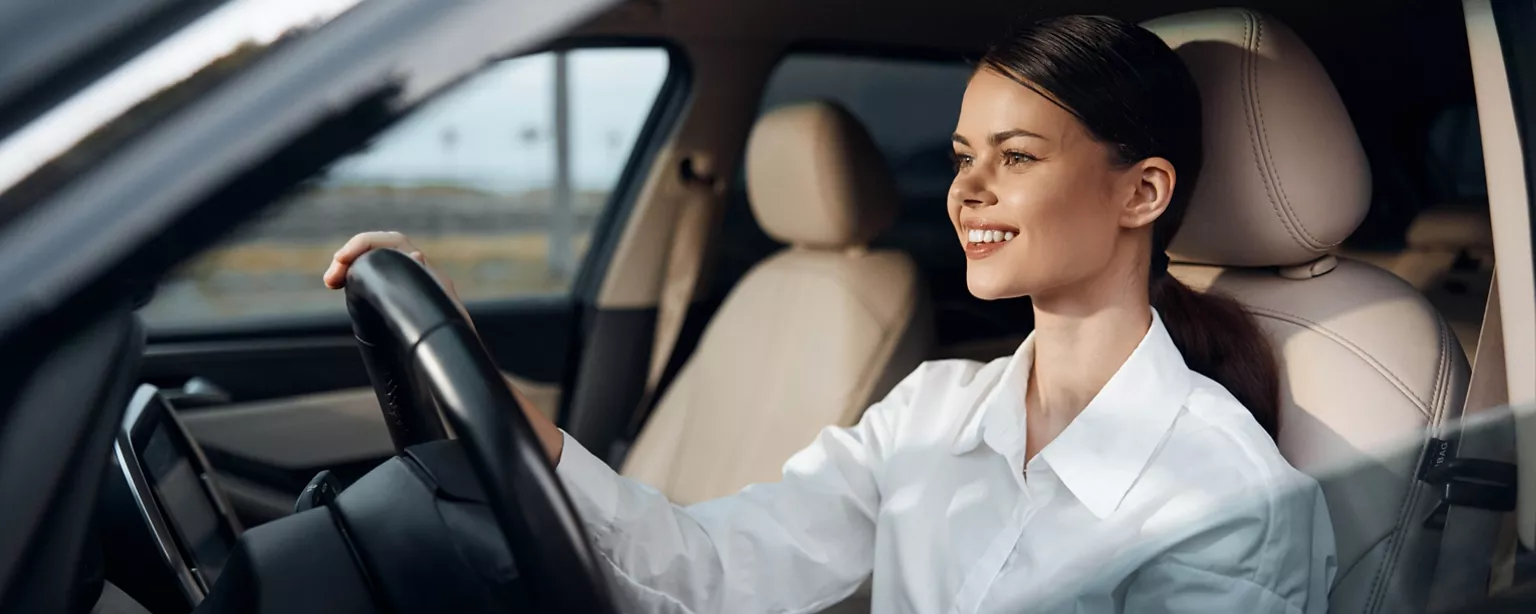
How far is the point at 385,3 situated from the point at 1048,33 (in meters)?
0.74

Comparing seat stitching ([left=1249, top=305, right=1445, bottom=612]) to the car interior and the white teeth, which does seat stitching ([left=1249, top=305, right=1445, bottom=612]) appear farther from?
the white teeth

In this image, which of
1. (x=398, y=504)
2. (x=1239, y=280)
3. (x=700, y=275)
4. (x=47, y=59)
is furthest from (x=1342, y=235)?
(x=700, y=275)

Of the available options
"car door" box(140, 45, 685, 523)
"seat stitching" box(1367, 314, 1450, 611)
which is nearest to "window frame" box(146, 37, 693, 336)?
"car door" box(140, 45, 685, 523)

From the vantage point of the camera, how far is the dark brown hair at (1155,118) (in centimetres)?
122

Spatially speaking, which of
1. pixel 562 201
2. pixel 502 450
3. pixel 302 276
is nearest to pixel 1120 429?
pixel 502 450

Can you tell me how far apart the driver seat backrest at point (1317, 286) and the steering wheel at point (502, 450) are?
2.48 feet

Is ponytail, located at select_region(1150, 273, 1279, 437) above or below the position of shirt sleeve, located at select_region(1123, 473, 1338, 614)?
above

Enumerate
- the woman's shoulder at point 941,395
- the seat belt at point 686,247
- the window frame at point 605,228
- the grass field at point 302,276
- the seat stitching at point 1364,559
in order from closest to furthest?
the grass field at point 302,276, the seat stitching at point 1364,559, the woman's shoulder at point 941,395, the window frame at point 605,228, the seat belt at point 686,247

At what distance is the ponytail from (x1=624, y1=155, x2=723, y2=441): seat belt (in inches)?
56.3

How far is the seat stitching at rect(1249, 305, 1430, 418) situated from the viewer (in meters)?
1.21

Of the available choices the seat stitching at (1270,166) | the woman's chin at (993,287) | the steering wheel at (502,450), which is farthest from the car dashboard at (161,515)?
the seat stitching at (1270,166)

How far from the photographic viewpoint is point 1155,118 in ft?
4.07

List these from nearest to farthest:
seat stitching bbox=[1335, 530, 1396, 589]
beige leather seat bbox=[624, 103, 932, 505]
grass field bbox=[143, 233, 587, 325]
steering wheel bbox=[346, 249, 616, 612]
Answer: steering wheel bbox=[346, 249, 616, 612] → grass field bbox=[143, 233, 587, 325] → seat stitching bbox=[1335, 530, 1396, 589] → beige leather seat bbox=[624, 103, 932, 505]

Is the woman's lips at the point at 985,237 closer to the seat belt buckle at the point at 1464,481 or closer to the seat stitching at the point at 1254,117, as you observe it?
the seat stitching at the point at 1254,117
